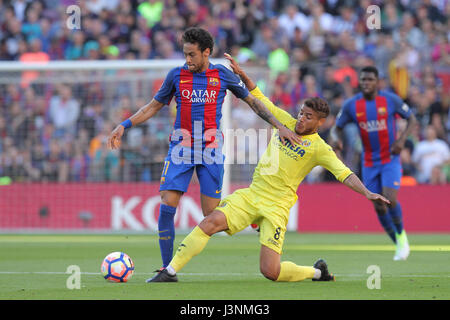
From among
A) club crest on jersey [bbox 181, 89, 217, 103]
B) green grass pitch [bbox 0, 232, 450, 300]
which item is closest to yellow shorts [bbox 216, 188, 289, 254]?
green grass pitch [bbox 0, 232, 450, 300]

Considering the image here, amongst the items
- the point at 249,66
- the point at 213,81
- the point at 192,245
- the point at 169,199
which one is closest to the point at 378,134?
the point at 213,81

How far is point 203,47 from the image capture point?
8742mm

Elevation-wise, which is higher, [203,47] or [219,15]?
[219,15]

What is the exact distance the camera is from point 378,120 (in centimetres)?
1214

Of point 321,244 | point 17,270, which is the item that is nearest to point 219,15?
point 321,244

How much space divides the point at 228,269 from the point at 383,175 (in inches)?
127

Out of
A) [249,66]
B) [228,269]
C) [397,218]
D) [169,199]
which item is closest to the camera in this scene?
[169,199]

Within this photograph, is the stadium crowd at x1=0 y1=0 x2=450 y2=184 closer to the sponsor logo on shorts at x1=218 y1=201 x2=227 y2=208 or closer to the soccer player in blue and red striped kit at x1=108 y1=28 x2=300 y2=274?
the soccer player in blue and red striped kit at x1=108 y1=28 x2=300 y2=274

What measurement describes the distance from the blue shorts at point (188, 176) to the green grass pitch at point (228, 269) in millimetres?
942

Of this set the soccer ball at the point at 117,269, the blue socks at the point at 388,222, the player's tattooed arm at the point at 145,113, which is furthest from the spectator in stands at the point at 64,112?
the soccer ball at the point at 117,269

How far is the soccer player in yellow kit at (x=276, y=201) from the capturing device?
8.18 metres

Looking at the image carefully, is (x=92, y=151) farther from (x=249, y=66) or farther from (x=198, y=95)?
(x=198, y=95)

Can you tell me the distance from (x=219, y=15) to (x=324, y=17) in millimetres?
2779

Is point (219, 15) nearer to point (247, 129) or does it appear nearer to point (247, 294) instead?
point (247, 129)
